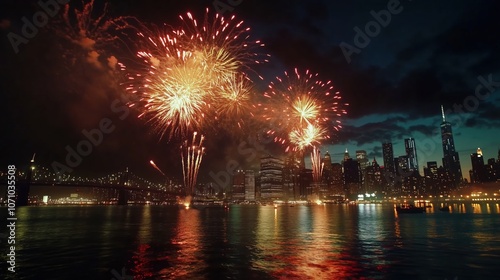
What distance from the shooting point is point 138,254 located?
87.3 feet

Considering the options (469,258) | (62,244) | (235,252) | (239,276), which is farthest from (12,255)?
(469,258)

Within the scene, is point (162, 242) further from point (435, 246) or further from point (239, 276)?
point (435, 246)

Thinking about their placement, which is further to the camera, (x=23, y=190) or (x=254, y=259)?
(x=23, y=190)

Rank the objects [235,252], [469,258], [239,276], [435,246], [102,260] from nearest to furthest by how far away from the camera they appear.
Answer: [239,276]
[102,260]
[469,258]
[235,252]
[435,246]

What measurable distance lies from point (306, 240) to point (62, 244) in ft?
89.3

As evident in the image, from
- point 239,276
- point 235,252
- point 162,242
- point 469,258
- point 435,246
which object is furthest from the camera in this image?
point 162,242

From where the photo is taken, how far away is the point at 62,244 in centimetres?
3328

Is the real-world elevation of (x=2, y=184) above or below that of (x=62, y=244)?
above

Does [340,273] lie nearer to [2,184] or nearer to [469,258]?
[469,258]

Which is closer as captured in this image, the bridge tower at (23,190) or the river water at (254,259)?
the river water at (254,259)

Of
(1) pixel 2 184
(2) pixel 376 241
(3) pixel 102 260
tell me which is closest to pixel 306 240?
(2) pixel 376 241

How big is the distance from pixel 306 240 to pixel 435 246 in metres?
13.4

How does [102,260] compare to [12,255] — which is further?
[12,255]

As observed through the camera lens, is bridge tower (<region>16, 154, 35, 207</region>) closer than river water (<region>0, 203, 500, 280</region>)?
No
